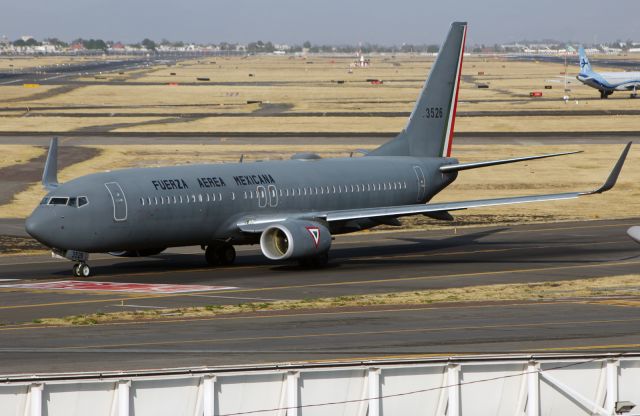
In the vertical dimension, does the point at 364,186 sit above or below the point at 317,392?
above

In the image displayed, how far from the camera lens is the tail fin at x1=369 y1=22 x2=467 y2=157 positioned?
205 feet

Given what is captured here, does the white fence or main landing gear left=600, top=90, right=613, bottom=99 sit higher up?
main landing gear left=600, top=90, right=613, bottom=99

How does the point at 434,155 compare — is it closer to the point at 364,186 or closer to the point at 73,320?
the point at 364,186

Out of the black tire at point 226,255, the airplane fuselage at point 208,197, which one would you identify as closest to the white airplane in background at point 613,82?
the airplane fuselage at point 208,197

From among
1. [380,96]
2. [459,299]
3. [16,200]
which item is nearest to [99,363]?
[459,299]

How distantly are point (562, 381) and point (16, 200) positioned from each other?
59.9 m

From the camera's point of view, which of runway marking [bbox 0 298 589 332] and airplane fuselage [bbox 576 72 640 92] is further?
airplane fuselage [bbox 576 72 640 92]

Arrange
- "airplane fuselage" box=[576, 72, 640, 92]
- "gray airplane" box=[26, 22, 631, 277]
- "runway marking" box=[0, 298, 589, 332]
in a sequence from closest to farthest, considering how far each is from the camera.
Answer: "runway marking" box=[0, 298, 589, 332], "gray airplane" box=[26, 22, 631, 277], "airplane fuselage" box=[576, 72, 640, 92]

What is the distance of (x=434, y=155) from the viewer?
63094 millimetres

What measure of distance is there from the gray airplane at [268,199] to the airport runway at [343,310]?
5.84 feet

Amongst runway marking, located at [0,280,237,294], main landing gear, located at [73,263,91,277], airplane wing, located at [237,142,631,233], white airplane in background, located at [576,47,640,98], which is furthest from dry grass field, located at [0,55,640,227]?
runway marking, located at [0,280,237,294]

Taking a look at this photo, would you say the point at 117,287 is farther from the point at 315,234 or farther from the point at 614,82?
the point at 614,82

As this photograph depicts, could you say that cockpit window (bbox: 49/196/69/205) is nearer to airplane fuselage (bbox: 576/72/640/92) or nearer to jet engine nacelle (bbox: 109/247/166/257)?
jet engine nacelle (bbox: 109/247/166/257)

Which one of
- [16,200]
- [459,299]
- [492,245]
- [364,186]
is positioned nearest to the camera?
[459,299]
